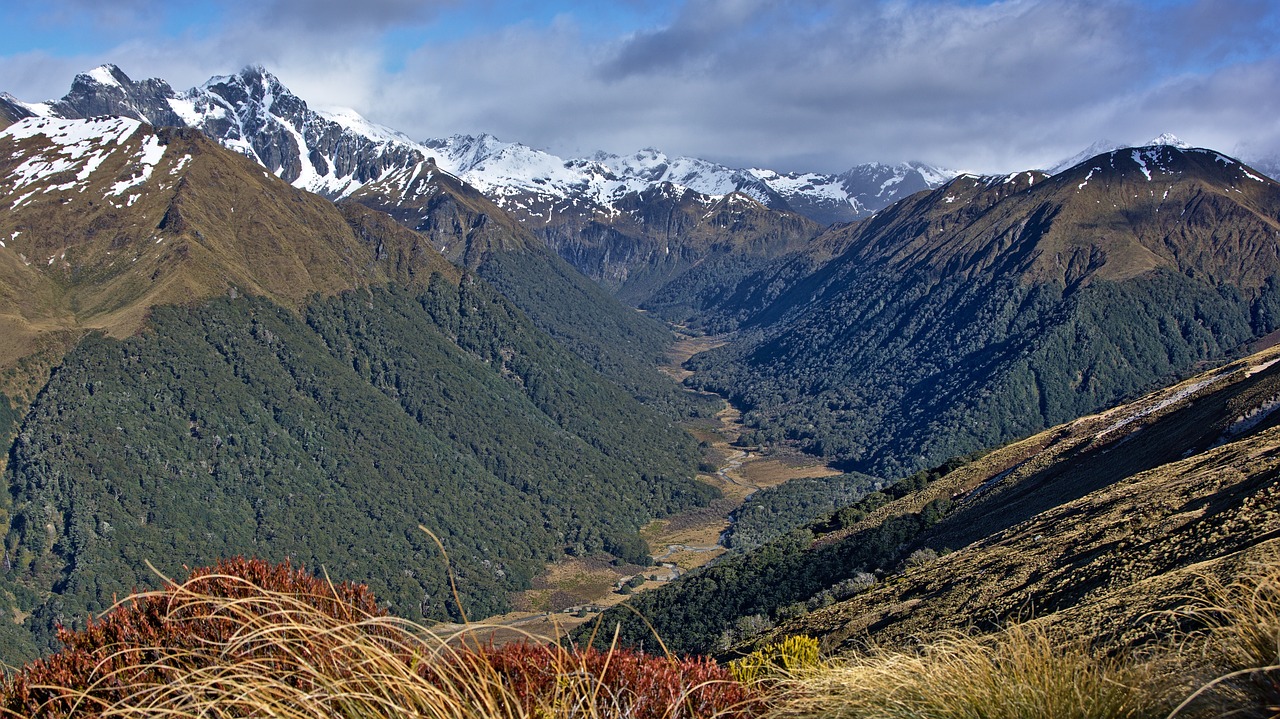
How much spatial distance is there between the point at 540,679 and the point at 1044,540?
38.0 m

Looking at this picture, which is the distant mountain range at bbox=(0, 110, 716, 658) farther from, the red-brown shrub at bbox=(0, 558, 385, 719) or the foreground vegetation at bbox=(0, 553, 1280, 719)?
the foreground vegetation at bbox=(0, 553, 1280, 719)

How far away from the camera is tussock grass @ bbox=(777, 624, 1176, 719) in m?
8.04

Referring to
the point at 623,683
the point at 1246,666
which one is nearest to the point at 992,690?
the point at 1246,666

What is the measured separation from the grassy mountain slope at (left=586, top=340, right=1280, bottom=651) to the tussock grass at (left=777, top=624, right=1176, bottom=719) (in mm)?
2042

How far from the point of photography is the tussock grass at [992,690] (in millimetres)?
8039

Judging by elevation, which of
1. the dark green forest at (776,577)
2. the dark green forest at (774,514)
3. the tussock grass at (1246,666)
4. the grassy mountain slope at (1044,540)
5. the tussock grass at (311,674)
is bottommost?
the dark green forest at (774,514)

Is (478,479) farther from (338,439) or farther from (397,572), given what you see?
(397,572)

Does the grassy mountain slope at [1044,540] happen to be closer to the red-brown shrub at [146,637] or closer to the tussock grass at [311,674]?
the tussock grass at [311,674]

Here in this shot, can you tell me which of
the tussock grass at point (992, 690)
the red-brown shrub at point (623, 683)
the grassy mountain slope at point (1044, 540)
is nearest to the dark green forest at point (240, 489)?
the grassy mountain slope at point (1044, 540)

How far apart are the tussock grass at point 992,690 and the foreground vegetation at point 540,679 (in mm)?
21

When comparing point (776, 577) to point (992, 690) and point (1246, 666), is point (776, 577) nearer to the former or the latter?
point (992, 690)

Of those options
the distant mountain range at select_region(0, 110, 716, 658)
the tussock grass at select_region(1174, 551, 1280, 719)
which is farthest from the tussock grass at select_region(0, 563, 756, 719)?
the distant mountain range at select_region(0, 110, 716, 658)

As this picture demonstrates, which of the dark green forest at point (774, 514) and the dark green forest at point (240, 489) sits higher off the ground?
the dark green forest at point (240, 489)

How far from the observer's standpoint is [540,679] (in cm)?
1009
